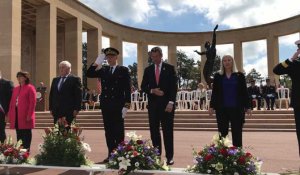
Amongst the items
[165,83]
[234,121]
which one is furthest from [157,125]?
[234,121]

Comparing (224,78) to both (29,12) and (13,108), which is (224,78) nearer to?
(13,108)

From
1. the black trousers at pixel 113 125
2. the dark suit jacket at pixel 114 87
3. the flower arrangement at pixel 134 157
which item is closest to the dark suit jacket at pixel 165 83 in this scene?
the dark suit jacket at pixel 114 87

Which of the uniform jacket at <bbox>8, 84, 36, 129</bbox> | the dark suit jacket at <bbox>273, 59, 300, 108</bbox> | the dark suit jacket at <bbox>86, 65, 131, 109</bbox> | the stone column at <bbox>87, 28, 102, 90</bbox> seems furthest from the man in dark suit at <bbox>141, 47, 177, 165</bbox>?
the stone column at <bbox>87, 28, 102, 90</bbox>

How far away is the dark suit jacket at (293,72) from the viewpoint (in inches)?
192

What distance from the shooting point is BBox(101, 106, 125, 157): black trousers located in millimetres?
5996

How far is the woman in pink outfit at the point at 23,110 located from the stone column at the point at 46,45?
1711 cm

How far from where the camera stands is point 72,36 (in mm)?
26672

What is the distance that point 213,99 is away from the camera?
560 centimetres

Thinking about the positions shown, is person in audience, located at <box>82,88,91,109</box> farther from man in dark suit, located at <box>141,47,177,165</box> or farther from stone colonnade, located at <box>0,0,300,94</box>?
man in dark suit, located at <box>141,47,177,165</box>

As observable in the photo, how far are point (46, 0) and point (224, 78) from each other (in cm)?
1992

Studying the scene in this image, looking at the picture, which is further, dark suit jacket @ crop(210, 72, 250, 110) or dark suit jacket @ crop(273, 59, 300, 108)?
dark suit jacket @ crop(210, 72, 250, 110)

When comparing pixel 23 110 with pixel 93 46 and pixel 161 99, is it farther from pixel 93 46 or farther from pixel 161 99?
pixel 93 46

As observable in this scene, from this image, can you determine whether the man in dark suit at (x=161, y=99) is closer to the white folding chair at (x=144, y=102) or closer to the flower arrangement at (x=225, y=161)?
the flower arrangement at (x=225, y=161)

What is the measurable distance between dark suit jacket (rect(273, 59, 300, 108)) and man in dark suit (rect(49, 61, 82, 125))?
3169 millimetres
